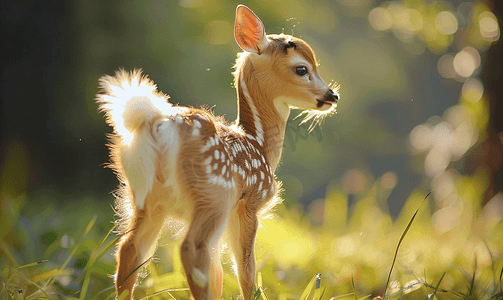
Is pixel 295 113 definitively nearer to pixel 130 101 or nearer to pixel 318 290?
pixel 318 290

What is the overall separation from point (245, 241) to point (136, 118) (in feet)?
2.44

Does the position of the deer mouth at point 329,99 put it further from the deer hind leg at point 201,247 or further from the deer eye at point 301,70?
the deer hind leg at point 201,247

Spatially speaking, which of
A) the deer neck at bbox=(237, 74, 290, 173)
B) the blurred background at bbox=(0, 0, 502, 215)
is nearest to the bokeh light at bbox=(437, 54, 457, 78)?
the blurred background at bbox=(0, 0, 502, 215)

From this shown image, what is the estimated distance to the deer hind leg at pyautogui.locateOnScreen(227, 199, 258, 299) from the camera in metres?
1.71

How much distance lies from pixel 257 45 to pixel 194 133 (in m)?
0.65

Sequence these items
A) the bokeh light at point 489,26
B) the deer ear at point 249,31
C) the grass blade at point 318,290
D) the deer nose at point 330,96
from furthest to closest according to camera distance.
Result: the bokeh light at point 489,26, the deer nose at point 330,96, the deer ear at point 249,31, the grass blade at point 318,290

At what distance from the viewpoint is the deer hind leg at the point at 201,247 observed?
139 centimetres

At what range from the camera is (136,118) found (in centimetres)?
140

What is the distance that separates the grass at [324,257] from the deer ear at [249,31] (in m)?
1.03

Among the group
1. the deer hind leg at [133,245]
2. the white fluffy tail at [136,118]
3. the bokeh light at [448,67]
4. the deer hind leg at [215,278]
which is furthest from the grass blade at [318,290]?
the bokeh light at [448,67]

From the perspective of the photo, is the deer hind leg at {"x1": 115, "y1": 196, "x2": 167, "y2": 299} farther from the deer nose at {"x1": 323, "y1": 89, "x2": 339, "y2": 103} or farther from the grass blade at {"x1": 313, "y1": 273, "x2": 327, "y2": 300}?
the deer nose at {"x1": 323, "y1": 89, "x2": 339, "y2": 103}

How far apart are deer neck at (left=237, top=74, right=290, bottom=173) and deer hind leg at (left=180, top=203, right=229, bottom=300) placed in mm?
532

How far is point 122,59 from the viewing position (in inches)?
178

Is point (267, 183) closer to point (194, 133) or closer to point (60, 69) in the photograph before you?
point (194, 133)
